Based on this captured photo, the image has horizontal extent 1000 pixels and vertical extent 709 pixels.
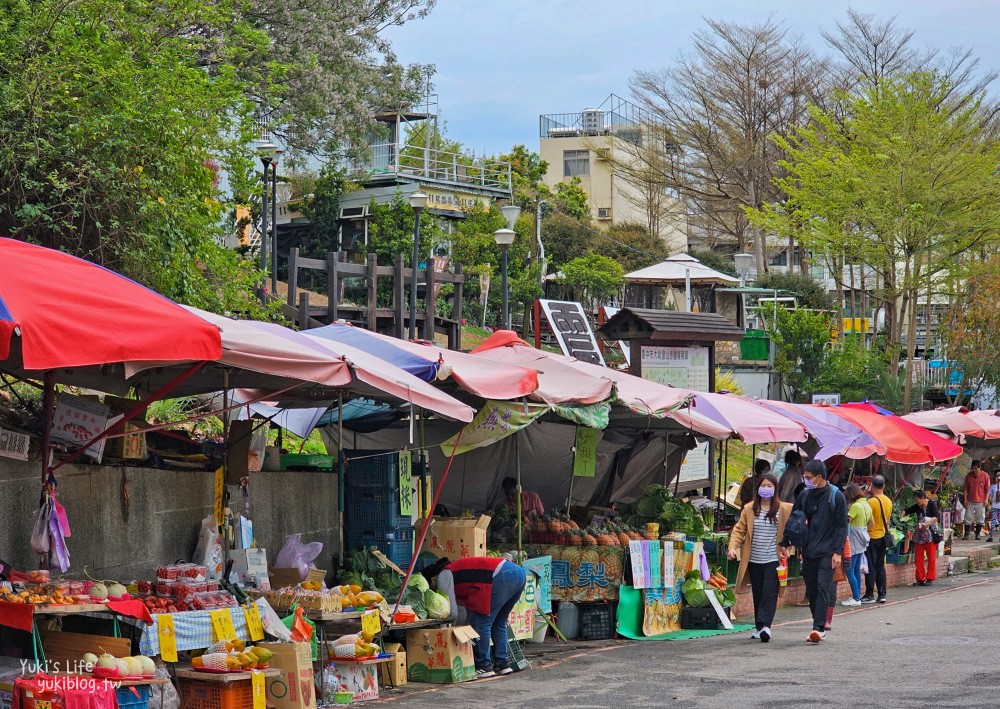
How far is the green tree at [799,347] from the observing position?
37031 mm

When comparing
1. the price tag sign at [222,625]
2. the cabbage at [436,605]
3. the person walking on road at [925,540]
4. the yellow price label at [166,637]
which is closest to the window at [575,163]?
the person walking on road at [925,540]

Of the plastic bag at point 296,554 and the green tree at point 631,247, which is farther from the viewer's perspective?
the green tree at point 631,247

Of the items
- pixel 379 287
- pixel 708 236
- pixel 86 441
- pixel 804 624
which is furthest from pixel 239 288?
pixel 708 236

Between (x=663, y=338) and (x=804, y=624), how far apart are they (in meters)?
5.71

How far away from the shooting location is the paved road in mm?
9711

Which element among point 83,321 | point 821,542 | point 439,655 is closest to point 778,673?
point 821,542

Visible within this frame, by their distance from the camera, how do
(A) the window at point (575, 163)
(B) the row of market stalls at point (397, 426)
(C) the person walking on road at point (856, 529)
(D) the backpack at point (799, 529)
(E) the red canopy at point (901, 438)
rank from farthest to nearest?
(A) the window at point (575, 163) → (E) the red canopy at point (901, 438) → (C) the person walking on road at point (856, 529) → (D) the backpack at point (799, 529) → (B) the row of market stalls at point (397, 426)

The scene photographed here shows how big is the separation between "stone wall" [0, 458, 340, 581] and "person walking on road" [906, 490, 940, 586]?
12449 millimetres

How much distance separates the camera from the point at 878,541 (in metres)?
18.2

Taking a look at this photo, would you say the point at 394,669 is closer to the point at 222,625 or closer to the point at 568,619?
the point at 222,625

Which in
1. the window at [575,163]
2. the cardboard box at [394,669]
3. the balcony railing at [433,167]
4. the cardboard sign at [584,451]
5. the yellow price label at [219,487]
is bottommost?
the cardboard box at [394,669]

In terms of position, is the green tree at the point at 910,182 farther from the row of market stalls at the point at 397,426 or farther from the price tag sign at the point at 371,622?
the price tag sign at the point at 371,622

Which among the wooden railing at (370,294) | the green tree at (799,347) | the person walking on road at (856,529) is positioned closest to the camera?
the person walking on road at (856,529)

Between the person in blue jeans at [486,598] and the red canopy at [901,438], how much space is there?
9.91 meters
